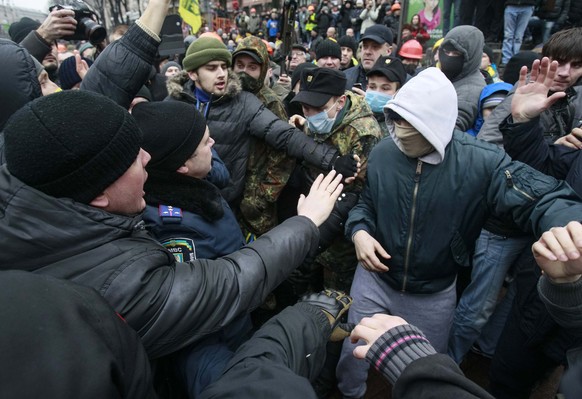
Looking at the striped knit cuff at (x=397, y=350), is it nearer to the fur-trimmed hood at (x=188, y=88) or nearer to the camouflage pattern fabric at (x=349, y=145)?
the camouflage pattern fabric at (x=349, y=145)

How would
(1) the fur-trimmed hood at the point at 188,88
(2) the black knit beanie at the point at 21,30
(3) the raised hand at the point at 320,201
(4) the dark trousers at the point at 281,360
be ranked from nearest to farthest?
1. (4) the dark trousers at the point at 281,360
2. (3) the raised hand at the point at 320,201
3. (1) the fur-trimmed hood at the point at 188,88
4. (2) the black knit beanie at the point at 21,30

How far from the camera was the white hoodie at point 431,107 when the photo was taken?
1730 millimetres

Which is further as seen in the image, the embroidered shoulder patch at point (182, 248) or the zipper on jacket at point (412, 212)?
the zipper on jacket at point (412, 212)

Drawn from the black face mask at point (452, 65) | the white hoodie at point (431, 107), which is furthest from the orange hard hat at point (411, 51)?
the white hoodie at point (431, 107)

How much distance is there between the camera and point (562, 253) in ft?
3.69

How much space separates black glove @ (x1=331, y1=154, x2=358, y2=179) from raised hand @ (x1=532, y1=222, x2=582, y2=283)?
128 centimetres

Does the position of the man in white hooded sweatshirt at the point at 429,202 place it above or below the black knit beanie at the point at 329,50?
below

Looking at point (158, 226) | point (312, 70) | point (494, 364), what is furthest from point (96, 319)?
point (312, 70)

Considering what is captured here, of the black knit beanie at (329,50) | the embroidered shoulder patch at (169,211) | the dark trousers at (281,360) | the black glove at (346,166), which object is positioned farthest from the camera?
the black knit beanie at (329,50)

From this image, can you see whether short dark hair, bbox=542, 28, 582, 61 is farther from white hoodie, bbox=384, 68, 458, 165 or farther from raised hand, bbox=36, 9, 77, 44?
raised hand, bbox=36, 9, 77, 44

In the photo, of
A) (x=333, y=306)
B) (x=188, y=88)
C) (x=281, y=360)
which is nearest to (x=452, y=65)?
(x=188, y=88)

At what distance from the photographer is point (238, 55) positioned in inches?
→ 132

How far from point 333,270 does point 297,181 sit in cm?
86

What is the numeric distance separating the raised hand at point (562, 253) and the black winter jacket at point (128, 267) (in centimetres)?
93
